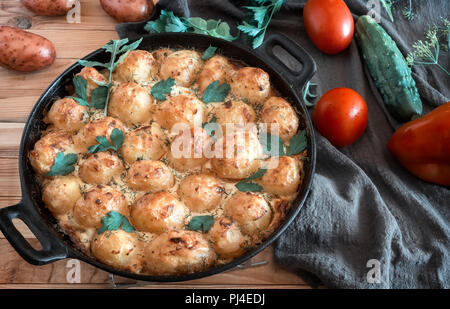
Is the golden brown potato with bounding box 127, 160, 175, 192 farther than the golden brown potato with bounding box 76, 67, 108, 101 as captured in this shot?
No

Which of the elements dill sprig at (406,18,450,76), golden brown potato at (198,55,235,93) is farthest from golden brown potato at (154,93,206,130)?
dill sprig at (406,18,450,76)

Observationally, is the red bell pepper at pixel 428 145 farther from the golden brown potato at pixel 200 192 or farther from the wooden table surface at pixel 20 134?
the golden brown potato at pixel 200 192

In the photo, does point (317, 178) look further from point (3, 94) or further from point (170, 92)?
point (3, 94)

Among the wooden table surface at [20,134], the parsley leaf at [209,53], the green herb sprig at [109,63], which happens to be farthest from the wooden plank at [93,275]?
the parsley leaf at [209,53]

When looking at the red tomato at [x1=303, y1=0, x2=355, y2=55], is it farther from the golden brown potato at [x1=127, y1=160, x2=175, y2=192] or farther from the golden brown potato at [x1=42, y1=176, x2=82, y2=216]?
the golden brown potato at [x1=42, y1=176, x2=82, y2=216]

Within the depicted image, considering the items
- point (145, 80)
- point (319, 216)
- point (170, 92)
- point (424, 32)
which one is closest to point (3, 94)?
point (145, 80)

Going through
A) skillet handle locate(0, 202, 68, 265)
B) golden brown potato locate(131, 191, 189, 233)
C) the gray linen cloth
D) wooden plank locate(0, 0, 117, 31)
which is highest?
wooden plank locate(0, 0, 117, 31)
